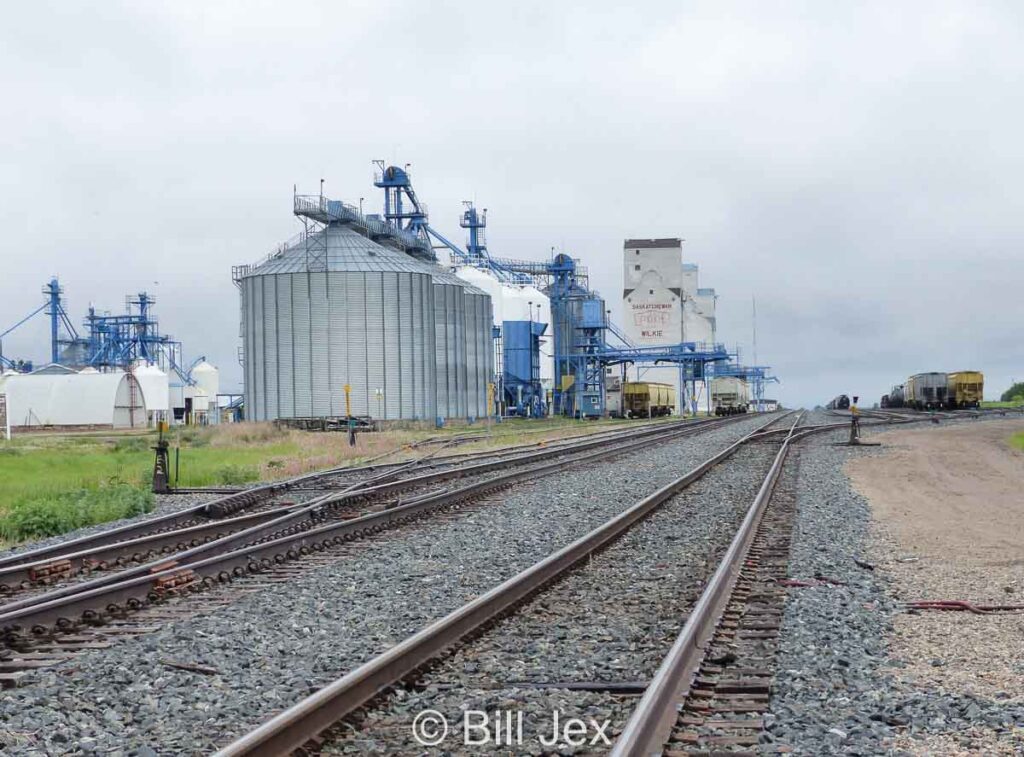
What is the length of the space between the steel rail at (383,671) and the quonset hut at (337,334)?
49.8m

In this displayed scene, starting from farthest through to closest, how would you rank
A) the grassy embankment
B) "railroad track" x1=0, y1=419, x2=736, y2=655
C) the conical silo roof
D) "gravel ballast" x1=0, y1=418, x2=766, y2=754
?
the conical silo roof
the grassy embankment
"railroad track" x1=0, y1=419, x2=736, y2=655
"gravel ballast" x1=0, y1=418, x2=766, y2=754

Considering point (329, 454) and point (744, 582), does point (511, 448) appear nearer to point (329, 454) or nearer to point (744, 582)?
point (329, 454)

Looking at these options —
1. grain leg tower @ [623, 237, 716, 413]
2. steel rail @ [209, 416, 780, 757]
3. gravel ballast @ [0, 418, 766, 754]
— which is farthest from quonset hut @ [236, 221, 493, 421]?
grain leg tower @ [623, 237, 716, 413]

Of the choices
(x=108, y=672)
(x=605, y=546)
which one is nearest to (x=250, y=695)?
(x=108, y=672)

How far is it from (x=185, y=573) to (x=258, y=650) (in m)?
3.00

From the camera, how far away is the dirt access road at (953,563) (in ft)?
22.8

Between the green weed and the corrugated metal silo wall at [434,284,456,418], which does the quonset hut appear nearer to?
the corrugated metal silo wall at [434,284,456,418]

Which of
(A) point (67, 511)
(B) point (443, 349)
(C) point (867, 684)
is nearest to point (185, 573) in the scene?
(C) point (867, 684)

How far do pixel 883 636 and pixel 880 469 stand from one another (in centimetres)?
1975

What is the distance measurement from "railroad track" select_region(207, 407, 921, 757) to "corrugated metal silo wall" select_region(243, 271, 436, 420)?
50.2 meters

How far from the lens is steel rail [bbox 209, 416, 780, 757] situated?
5.30 meters

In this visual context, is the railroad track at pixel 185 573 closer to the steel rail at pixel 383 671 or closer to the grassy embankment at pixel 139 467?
the steel rail at pixel 383 671

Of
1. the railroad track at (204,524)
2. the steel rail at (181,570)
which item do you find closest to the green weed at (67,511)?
the railroad track at (204,524)

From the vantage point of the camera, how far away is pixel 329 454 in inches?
1361
